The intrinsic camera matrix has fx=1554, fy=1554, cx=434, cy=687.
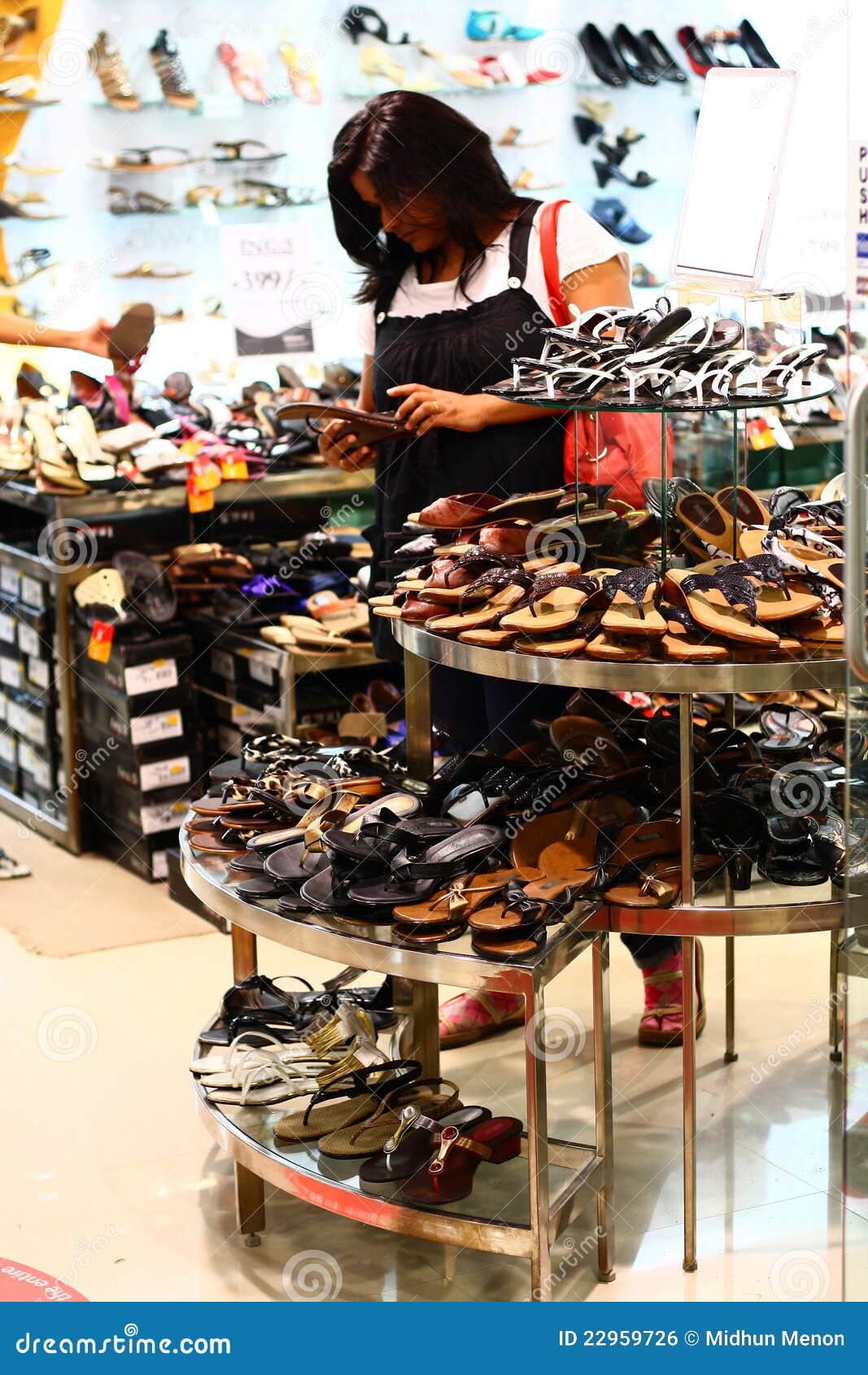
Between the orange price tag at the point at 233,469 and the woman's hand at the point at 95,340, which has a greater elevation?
the woman's hand at the point at 95,340

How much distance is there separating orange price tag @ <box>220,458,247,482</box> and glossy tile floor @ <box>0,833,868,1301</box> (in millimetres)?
1582

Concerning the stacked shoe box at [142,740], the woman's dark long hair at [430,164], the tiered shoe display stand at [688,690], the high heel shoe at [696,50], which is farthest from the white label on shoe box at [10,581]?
the high heel shoe at [696,50]

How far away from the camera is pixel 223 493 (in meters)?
5.14

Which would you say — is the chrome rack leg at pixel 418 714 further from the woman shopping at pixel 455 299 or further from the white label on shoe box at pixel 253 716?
the white label on shoe box at pixel 253 716

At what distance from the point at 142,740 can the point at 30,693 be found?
681mm

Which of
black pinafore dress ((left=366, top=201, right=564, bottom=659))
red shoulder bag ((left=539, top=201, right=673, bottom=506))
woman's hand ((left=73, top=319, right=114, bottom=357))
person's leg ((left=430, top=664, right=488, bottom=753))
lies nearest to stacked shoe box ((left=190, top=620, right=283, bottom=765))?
woman's hand ((left=73, top=319, right=114, bottom=357))

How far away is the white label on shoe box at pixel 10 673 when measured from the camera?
524 cm

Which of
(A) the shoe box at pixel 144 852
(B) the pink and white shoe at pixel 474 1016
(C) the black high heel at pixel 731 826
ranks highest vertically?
(C) the black high heel at pixel 731 826

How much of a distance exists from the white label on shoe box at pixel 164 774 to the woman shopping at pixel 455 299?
59.8 inches

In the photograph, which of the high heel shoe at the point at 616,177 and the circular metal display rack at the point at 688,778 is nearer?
the circular metal display rack at the point at 688,778

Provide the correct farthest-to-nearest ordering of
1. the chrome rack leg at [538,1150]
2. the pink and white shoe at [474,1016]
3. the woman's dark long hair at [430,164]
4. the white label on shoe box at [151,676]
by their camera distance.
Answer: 1. the white label on shoe box at [151,676]
2. the pink and white shoe at [474,1016]
3. the woman's dark long hair at [430,164]
4. the chrome rack leg at [538,1150]

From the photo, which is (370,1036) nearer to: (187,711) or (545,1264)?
(545,1264)

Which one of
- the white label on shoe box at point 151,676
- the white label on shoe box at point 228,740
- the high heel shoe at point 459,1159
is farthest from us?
the white label on shoe box at point 228,740

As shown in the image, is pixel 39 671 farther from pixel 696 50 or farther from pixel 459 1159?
pixel 696 50
